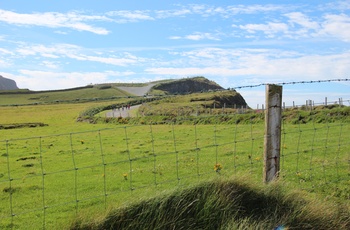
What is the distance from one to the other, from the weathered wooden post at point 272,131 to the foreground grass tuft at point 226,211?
1.35 feet

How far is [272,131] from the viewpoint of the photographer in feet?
21.4

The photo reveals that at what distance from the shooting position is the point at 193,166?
13570 millimetres

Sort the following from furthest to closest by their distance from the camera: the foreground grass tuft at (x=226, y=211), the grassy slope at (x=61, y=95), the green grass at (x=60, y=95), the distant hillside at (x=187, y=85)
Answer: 1. the distant hillside at (x=187, y=85)
2. the grassy slope at (x=61, y=95)
3. the green grass at (x=60, y=95)
4. the foreground grass tuft at (x=226, y=211)

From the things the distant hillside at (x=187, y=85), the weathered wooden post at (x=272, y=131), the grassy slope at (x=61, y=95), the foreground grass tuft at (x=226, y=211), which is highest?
the distant hillside at (x=187, y=85)

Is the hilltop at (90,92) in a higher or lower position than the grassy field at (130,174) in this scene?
higher

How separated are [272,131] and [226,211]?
1.72m

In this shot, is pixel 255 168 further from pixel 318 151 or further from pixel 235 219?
pixel 235 219

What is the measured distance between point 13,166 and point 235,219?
1413 centimetres

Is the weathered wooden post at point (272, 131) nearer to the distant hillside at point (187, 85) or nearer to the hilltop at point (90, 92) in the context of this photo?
the hilltop at point (90, 92)

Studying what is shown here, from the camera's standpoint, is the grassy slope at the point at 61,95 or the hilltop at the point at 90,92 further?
the grassy slope at the point at 61,95

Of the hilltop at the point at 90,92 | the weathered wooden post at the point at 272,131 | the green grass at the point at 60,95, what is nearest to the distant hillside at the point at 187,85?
the hilltop at the point at 90,92

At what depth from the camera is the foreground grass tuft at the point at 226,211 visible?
17.2 feet

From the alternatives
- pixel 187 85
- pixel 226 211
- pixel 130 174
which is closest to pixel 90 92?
pixel 187 85

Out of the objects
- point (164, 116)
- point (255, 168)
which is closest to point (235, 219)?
point (255, 168)
